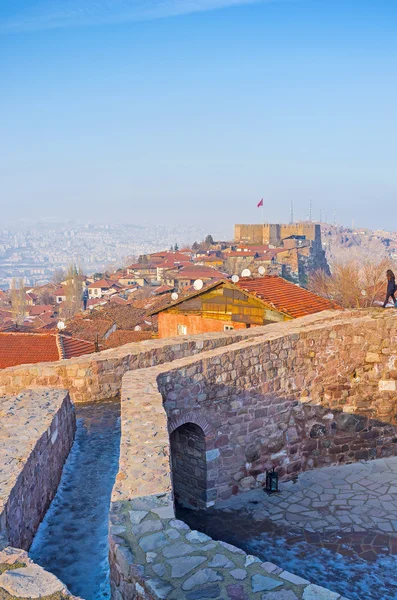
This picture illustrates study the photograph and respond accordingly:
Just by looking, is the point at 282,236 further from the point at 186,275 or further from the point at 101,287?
the point at 186,275

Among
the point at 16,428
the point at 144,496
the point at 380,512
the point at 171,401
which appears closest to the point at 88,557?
the point at 144,496

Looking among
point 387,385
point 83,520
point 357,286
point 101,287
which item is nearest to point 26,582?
point 83,520

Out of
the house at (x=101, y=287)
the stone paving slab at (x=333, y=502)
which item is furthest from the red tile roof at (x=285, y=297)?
the house at (x=101, y=287)

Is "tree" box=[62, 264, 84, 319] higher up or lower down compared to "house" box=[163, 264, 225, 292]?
lower down

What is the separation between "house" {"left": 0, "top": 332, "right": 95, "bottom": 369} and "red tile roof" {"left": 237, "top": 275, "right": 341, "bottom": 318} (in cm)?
483

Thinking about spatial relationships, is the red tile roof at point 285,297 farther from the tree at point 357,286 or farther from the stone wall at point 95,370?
the tree at point 357,286

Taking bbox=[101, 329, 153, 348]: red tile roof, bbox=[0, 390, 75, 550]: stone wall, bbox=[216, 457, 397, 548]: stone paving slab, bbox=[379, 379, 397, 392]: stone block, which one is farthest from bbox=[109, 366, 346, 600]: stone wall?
bbox=[101, 329, 153, 348]: red tile roof

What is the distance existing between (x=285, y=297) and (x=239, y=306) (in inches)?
49.3

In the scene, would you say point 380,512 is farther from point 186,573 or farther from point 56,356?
point 56,356

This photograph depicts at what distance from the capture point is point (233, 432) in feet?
27.0

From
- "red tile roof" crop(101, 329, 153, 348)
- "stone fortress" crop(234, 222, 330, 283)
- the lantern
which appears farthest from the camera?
"stone fortress" crop(234, 222, 330, 283)

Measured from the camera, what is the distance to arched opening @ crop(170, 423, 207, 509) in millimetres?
8055

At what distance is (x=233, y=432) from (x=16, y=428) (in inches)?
137

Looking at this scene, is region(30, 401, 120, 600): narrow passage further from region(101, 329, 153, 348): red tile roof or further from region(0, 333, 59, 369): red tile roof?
region(101, 329, 153, 348): red tile roof
